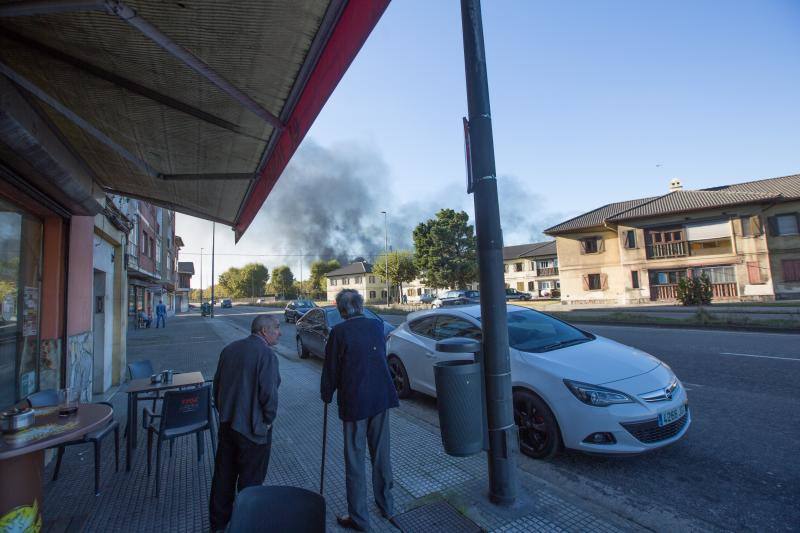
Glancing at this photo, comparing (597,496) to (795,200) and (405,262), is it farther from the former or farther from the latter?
(405,262)

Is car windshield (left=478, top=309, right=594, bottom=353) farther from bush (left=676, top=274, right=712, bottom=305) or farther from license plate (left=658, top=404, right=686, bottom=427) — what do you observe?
bush (left=676, top=274, right=712, bottom=305)

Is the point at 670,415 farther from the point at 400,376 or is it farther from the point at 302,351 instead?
the point at 302,351

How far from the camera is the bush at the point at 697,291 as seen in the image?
20.1m

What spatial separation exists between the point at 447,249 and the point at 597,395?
3839 centimetres

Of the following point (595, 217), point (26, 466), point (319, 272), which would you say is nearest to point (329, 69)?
point (26, 466)

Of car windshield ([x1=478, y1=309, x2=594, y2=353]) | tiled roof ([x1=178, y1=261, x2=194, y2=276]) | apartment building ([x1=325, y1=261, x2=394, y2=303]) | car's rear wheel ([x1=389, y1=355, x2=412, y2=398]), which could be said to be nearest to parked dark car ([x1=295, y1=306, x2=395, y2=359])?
car's rear wheel ([x1=389, y1=355, x2=412, y2=398])

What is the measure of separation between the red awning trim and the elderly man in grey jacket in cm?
176

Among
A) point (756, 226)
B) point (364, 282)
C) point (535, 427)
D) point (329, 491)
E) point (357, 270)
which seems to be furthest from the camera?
point (357, 270)

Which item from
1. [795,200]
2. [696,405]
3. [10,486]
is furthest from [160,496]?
[795,200]

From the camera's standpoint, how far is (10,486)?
254 centimetres

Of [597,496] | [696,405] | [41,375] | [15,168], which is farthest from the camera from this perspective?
[696,405]

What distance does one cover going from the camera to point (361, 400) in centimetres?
299

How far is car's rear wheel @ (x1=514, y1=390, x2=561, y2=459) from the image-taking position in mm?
3842

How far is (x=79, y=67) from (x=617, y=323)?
18279 millimetres
